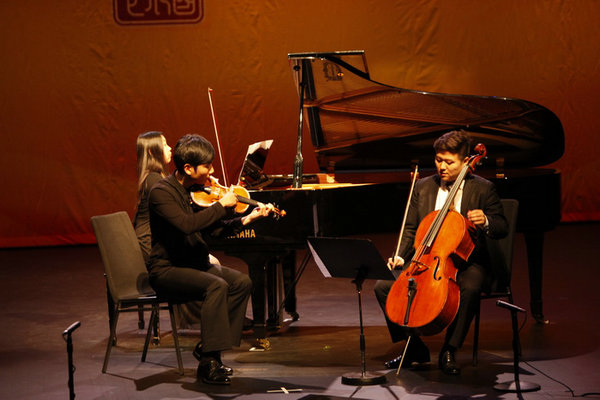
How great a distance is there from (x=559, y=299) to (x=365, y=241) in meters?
2.47

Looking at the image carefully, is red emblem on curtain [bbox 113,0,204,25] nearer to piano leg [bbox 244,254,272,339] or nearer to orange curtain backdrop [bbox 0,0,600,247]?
orange curtain backdrop [bbox 0,0,600,247]

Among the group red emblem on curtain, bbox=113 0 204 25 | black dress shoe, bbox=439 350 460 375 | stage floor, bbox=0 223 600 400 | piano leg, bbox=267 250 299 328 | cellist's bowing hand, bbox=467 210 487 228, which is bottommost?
stage floor, bbox=0 223 600 400

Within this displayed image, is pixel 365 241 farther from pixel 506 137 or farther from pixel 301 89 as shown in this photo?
pixel 506 137

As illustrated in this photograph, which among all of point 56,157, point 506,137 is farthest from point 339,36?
point 506,137

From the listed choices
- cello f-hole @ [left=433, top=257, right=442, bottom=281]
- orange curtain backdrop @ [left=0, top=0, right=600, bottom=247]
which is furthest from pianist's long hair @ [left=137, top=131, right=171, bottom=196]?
orange curtain backdrop @ [left=0, top=0, right=600, bottom=247]

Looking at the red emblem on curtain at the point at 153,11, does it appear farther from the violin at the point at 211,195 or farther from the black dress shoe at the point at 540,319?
the black dress shoe at the point at 540,319

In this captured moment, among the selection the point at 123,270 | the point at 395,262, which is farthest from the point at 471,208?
the point at 123,270

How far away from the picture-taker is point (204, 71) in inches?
354

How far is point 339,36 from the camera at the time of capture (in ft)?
29.3

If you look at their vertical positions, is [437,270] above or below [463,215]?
below

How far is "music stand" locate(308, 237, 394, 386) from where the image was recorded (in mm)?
3750

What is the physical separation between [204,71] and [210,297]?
525 cm

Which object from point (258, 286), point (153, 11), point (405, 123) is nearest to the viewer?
point (258, 286)

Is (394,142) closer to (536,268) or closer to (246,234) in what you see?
(536,268)
